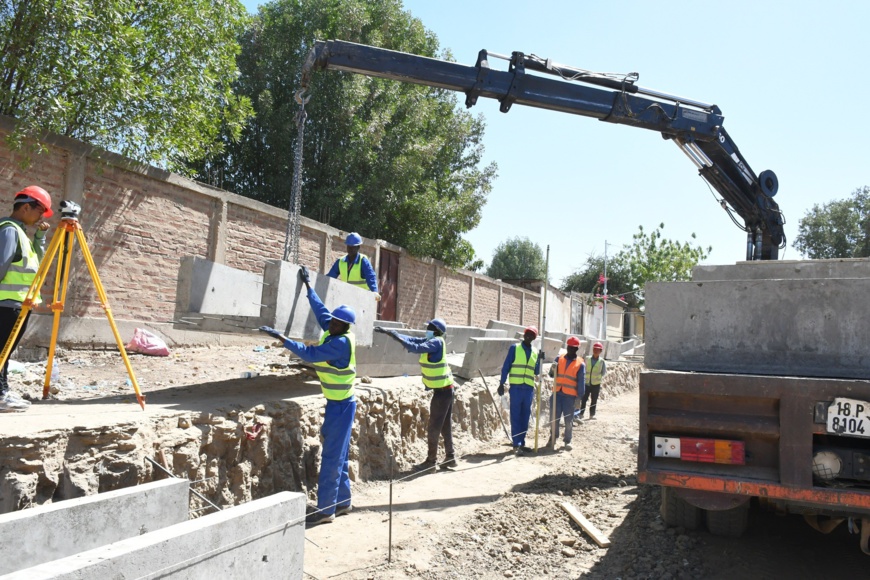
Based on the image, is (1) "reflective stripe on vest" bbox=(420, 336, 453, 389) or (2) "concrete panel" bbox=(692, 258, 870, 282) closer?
(2) "concrete panel" bbox=(692, 258, 870, 282)

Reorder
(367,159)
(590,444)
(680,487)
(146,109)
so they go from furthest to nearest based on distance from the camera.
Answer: (367,159) < (590,444) < (146,109) < (680,487)

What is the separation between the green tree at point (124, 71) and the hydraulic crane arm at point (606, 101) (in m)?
3.10

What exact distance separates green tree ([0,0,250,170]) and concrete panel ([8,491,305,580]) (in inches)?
272

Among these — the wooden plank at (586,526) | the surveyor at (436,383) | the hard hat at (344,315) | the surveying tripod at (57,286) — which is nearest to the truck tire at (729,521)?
the wooden plank at (586,526)

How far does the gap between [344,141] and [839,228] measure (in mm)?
38970

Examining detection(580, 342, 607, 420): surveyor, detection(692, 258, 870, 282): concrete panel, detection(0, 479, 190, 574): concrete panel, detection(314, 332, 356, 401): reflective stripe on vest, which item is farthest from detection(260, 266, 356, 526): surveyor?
detection(580, 342, 607, 420): surveyor

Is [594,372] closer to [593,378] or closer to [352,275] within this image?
[593,378]

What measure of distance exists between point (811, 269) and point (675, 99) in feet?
16.3

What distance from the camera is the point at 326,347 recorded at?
5.98 meters

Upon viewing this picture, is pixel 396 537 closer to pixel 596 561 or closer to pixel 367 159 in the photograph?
pixel 596 561

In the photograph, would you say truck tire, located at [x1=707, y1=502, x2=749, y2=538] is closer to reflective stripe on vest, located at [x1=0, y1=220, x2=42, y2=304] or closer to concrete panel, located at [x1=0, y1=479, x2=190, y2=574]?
concrete panel, located at [x1=0, y1=479, x2=190, y2=574]

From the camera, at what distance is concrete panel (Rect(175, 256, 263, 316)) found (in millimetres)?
7184

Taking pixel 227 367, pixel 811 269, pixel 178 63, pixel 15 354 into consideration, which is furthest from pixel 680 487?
pixel 178 63

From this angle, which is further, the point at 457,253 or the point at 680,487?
the point at 457,253
